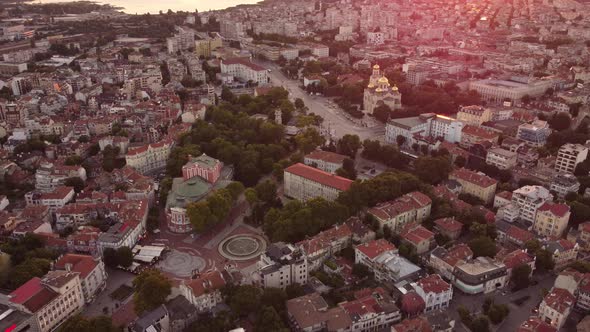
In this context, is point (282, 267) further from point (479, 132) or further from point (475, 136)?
point (479, 132)

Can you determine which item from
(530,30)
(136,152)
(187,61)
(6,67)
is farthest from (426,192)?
(530,30)

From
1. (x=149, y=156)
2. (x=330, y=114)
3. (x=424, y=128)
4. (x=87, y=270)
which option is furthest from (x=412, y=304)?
(x=330, y=114)

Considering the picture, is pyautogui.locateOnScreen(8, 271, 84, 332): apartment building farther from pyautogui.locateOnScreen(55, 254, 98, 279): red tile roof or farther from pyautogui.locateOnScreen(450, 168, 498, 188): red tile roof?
pyautogui.locateOnScreen(450, 168, 498, 188): red tile roof

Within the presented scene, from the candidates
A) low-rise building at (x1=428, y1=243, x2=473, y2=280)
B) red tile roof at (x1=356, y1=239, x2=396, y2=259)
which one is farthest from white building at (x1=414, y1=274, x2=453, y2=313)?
A: red tile roof at (x1=356, y1=239, x2=396, y2=259)

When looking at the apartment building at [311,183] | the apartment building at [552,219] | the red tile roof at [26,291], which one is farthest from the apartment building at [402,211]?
the red tile roof at [26,291]

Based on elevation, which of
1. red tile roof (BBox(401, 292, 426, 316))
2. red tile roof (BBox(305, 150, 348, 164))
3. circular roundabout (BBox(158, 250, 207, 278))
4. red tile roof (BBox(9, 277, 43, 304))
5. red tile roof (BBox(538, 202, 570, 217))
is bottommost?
circular roundabout (BBox(158, 250, 207, 278))

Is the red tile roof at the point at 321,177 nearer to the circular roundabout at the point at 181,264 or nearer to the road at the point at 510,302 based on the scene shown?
the circular roundabout at the point at 181,264

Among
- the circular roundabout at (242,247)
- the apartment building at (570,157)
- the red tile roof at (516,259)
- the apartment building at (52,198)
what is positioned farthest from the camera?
the apartment building at (570,157)
